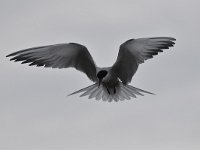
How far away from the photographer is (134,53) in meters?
8.43

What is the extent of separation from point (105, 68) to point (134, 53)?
549mm

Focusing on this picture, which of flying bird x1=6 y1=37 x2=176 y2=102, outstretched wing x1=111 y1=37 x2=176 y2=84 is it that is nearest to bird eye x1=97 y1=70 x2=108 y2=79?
flying bird x1=6 y1=37 x2=176 y2=102

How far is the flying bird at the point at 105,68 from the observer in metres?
8.10

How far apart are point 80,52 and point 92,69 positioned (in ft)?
1.18

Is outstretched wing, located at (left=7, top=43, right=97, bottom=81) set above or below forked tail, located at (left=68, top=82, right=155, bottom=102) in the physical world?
above

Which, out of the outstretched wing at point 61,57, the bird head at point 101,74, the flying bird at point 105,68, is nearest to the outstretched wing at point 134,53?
the flying bird at point 105,68

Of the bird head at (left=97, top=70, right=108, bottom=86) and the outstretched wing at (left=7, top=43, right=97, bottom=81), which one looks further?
the bird head at (left=97, top=70, right=108, bottom=86)

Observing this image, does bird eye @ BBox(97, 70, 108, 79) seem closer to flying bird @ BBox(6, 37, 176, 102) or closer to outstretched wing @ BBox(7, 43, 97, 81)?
flying bird @ BBox(6, 37, 176, 102)

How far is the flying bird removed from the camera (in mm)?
8102

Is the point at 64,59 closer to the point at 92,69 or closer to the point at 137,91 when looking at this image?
the point at 92,69

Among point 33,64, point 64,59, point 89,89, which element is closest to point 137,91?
point 89,89

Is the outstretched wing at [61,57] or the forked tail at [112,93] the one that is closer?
the outstretched wing at [61,57]

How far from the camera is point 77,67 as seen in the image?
876 cm

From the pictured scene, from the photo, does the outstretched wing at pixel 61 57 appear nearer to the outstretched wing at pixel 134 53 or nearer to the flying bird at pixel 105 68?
the flying bird at pixel 105 68
